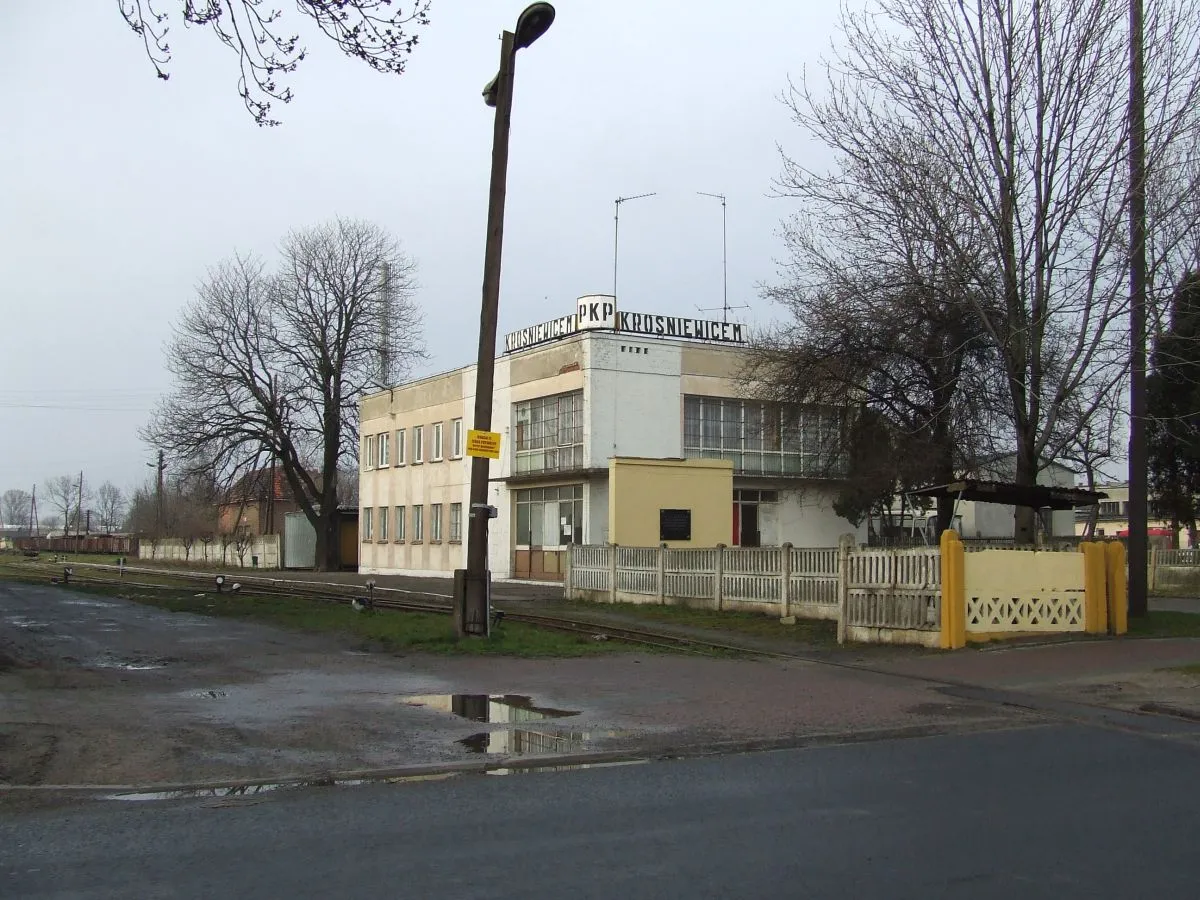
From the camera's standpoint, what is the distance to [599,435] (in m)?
38.2

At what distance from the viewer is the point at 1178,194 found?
18625mm

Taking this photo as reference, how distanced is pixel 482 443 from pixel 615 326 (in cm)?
2458

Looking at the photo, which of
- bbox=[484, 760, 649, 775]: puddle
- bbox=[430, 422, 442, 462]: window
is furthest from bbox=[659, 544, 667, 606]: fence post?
bbox=[430, 422, 442, 462]: window

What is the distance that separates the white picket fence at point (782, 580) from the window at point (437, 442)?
66.7 feet

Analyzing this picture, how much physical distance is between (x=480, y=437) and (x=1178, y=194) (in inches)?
484

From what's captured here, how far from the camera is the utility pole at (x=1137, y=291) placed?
17859mm

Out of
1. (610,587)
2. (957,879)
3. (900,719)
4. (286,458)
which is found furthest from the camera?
(286,458)

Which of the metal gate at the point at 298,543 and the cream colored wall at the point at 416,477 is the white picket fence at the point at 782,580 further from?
the metal gate at the point at 298,543

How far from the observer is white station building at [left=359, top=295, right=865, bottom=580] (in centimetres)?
3869

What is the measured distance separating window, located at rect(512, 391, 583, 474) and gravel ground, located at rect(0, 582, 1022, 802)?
71.0 feet

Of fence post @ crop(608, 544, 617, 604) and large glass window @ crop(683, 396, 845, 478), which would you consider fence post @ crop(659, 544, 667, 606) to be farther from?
large glass window @ crop(683, 396, 845, 478)

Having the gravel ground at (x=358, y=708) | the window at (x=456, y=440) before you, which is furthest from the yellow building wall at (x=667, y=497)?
the gravel ground at (x=358, y=708)

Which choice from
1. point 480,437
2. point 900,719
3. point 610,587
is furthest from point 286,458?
point 900,719

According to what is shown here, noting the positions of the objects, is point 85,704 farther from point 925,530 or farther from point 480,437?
point 925,530
